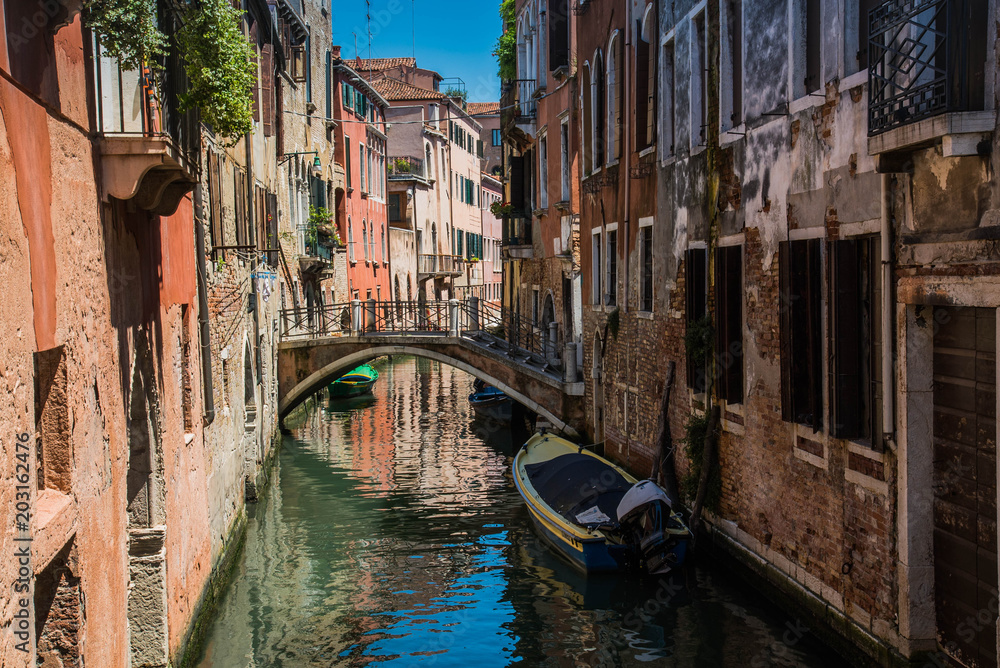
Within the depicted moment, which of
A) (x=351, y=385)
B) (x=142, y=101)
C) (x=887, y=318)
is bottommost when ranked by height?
(x=351, y=385)

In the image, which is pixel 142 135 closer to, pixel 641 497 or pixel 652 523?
pixel 641 497

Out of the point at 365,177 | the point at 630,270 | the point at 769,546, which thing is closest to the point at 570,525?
the point at 769,546

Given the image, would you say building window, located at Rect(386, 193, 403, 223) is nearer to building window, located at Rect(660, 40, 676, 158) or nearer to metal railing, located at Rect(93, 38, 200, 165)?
building window, located at Rect(660, 40, 676, 158)

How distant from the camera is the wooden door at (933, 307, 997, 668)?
584cm

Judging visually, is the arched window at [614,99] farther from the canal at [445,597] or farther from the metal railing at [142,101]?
the metal railing at [142,101]

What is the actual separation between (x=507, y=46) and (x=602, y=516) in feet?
54.1

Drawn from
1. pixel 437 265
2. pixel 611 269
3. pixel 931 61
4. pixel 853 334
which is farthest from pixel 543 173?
pixel 437 265

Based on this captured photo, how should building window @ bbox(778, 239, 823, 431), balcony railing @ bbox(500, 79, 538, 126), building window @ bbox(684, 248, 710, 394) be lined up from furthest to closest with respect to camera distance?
balcony railing @ bbox(500, 79, 538, 126) < building window @ bbox(684, 248, 710, 394) < building window @ bbox(778, 239, 823, 431)

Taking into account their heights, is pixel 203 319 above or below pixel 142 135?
below

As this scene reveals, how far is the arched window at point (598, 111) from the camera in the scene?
15.3m

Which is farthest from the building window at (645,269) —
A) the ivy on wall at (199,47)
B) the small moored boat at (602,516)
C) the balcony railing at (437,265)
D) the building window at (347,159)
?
the balcony railing at (437,265)

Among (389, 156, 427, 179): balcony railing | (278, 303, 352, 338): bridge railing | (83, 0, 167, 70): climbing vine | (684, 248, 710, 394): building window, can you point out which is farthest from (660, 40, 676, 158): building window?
(389, 156, 427, 179): balcony railing

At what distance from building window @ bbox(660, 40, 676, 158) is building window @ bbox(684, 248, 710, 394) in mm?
1773

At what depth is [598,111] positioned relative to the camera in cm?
1547
